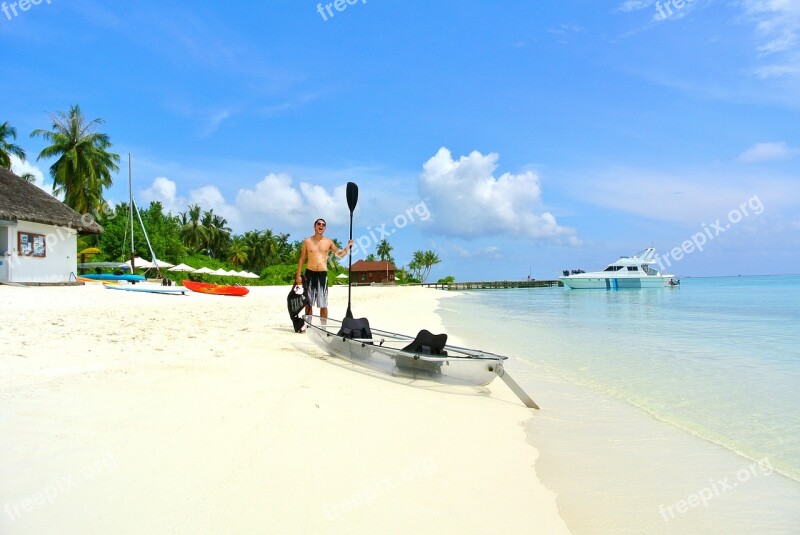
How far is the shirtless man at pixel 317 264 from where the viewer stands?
7.72m

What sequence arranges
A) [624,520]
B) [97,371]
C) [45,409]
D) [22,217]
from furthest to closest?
[22,217], [97,371], [45,409], [624,520]

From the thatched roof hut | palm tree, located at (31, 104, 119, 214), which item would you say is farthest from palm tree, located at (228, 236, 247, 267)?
the thatched roof hut

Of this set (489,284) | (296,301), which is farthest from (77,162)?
(489,284)

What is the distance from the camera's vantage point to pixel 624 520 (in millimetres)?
2602

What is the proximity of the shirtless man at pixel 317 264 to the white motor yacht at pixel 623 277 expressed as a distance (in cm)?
5490

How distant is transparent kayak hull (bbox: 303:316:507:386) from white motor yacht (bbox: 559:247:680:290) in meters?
56.0

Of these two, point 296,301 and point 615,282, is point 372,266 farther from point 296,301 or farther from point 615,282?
point 296,301

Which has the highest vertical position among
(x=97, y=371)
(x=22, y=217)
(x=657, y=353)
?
(x=22, y=217)

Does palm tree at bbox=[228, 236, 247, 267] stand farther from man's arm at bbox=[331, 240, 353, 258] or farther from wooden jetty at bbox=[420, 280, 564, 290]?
man's arm at bbox=[331, 240, 353, 258]

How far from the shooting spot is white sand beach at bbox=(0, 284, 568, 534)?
2279mm

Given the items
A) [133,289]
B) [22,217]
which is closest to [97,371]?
[133,289]

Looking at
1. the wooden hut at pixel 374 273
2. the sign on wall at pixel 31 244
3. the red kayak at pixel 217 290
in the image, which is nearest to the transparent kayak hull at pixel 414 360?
the red kayak at pixel 217 290

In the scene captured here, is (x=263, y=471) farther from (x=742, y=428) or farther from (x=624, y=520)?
(x=742, y=428)

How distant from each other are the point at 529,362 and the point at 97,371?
20.3 feet
